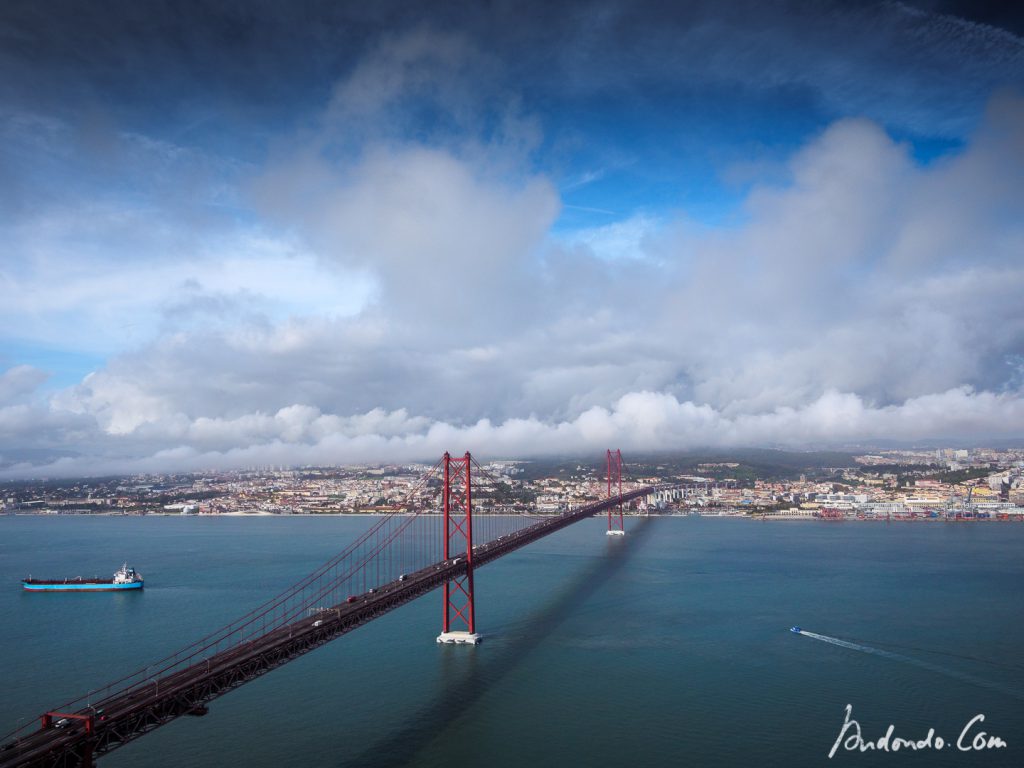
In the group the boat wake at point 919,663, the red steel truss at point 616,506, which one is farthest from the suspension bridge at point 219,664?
the red steel truss at point 616,506

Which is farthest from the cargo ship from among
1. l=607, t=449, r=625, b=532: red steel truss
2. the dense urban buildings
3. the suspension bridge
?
l=607, t=449, r=625, b=532: red steel truss

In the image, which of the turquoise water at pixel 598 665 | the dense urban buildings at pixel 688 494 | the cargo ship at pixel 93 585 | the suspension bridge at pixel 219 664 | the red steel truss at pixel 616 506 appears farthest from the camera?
the dense urban buildings at pixel 688 494

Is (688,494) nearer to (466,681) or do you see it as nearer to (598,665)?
(598,665)

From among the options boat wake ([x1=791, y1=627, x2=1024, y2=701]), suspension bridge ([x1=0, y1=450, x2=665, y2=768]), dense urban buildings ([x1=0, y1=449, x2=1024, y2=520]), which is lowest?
dense urban buildings ([x1=0, y1=449, x2=1024, y2=520])

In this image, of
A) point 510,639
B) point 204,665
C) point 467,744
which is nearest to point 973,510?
point 510,639

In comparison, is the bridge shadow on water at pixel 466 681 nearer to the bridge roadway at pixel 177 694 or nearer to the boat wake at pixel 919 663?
the bridge roadway at pixel 177 694

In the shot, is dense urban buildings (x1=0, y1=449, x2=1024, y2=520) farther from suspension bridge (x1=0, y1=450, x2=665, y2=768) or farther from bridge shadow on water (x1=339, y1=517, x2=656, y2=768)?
suspension bridge (x1=0, y1=450, x2=665, y2=768)
